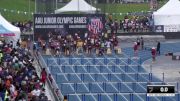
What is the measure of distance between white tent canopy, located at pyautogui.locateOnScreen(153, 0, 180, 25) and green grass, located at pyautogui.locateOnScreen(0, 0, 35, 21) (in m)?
17.1

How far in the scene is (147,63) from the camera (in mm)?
43719

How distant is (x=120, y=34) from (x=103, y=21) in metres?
5.93

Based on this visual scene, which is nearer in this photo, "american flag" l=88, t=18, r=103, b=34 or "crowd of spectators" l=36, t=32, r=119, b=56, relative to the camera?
"crowd of spectators" l=36, t=32, r=119, b=56

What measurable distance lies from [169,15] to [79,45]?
12453mm

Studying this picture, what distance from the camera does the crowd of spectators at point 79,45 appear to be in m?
46.7

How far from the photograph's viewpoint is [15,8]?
8056 cm

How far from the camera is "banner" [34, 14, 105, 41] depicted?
165 ft

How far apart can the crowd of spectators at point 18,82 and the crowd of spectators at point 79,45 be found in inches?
501

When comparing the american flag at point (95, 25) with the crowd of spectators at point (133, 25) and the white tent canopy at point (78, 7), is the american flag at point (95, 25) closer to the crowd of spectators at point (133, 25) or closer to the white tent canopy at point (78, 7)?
the white tent canopy at point (78, 7)

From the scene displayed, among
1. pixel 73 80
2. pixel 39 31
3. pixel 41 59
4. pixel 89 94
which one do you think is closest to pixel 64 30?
pixel 39 31

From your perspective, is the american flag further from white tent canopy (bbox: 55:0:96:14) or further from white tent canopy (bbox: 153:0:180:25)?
white tent canopy (bbox: 153:0:180:25)

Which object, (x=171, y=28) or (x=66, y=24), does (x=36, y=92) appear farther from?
(x=171, y=28)

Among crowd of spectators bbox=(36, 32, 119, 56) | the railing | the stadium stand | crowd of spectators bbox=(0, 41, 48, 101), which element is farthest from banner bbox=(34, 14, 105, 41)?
crowd of spectators bbox=(0, 41, 48, 101)

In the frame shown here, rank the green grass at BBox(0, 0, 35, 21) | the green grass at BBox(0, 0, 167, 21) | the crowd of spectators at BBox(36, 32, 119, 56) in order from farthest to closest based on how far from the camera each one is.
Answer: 1. the green grass at BBox(0, 0, 35, 21)
2. the green grass at BBox(0, 0, 167, 21)
3. the crowd of spectators at BBox(36, 32, 119, 56)
